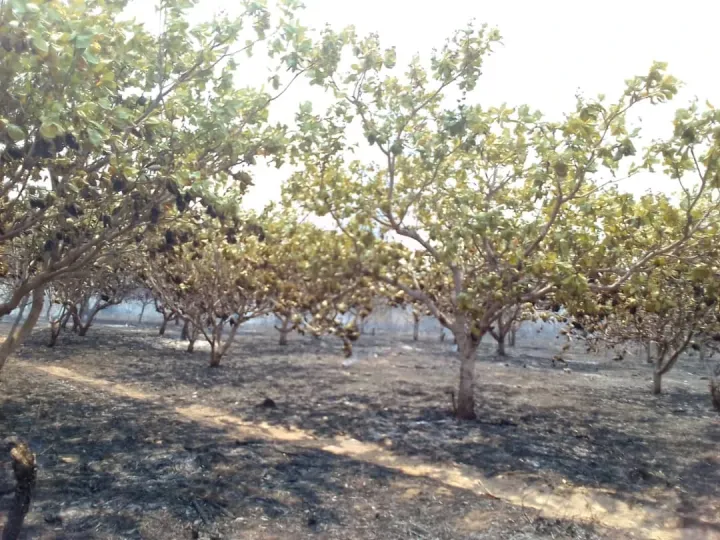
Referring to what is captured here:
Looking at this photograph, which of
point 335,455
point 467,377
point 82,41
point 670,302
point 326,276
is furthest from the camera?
point 467,377

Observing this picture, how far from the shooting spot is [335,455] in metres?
11.8

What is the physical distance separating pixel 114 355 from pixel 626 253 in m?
24.3

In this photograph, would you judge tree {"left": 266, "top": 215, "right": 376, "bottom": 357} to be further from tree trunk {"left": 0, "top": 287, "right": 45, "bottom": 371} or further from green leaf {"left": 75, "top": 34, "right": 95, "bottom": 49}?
green leaf {"left": 75, "top": 34, "right": 95, "bottom": 49}

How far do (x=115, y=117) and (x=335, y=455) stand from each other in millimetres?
7853

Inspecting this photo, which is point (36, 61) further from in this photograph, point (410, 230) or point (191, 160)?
point (410, 230)

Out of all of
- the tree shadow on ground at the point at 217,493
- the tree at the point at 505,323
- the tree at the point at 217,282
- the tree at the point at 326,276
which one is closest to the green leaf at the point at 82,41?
the tree shadow on ground at the point at 217,493

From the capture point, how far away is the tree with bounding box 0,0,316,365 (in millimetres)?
6465

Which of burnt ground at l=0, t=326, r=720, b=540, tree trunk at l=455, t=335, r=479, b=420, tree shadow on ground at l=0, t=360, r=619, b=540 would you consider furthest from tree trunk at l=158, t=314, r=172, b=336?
tree trunk at l=455, t=335, r=479, b=420

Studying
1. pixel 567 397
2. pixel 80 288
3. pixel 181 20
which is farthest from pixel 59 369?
pixel 567 397

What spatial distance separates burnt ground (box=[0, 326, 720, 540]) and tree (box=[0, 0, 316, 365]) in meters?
3.91

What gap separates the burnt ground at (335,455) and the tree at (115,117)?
3906mm

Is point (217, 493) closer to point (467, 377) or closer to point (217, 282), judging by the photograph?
point (467, 377)

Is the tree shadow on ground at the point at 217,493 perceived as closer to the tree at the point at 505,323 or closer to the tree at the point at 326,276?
the tree at the point at 326,276

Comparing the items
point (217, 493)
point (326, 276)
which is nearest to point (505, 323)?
point (326, 276)
